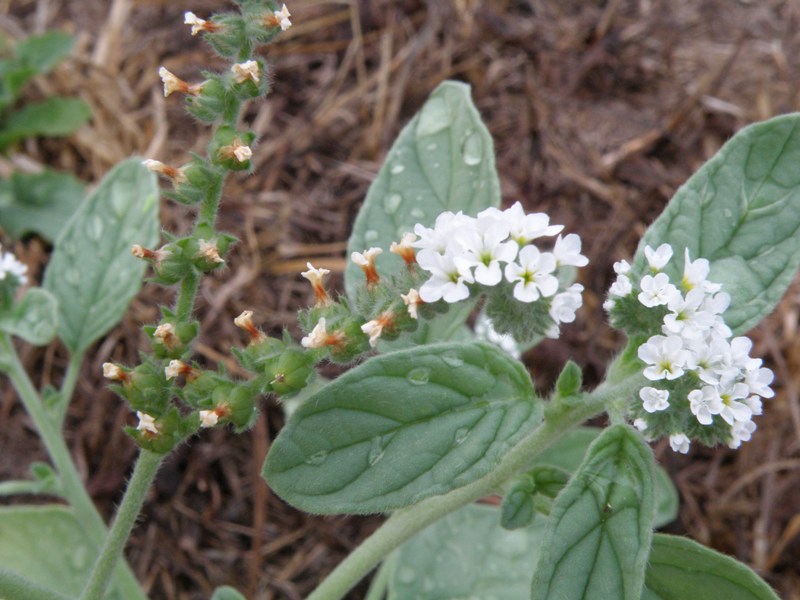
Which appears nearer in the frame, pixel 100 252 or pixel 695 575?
pixel 695 575

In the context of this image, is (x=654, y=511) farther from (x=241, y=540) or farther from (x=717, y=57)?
Result: (x=717, y=57)

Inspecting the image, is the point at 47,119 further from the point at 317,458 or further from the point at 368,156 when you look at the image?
the point at 317,458

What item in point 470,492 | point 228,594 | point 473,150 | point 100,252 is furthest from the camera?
point 100,252

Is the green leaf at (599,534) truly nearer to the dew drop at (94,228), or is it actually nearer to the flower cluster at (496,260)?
the flower cluster at (496,260)

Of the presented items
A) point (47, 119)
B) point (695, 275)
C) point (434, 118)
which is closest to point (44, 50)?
point (47, 119)

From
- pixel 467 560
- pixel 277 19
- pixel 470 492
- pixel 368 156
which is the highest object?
pixel 277 19

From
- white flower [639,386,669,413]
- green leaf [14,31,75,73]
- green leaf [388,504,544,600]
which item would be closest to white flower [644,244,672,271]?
white flower [639,386,669,413]

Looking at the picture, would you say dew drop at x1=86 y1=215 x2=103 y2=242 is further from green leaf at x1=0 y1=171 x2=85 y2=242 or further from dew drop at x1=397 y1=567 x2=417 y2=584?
dew drop at x1=397 y1=567 x2=417 y2=584

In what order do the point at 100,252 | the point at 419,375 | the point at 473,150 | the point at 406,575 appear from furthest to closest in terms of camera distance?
the point at 100,252 < the point at 406,575 < the point at 473,150 < the point at 419,375

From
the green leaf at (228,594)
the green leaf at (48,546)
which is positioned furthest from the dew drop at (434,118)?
the green leaf at (48,546)
